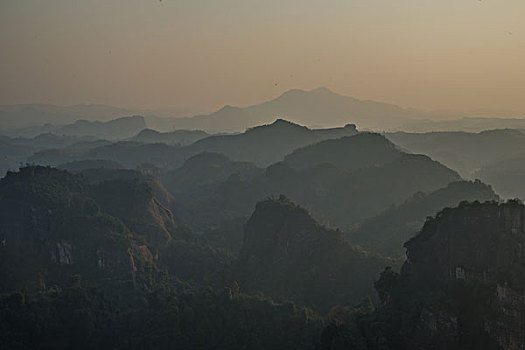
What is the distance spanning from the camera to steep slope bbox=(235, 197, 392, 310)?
163 ft

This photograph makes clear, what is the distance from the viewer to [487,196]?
6438cm

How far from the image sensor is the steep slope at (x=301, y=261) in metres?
49.8

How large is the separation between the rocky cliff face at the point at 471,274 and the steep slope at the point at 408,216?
2785 centimetres

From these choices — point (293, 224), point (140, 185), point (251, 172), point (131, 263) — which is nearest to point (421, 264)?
point (293, 224)

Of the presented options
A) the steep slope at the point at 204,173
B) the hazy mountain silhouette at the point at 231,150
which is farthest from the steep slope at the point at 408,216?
the hazy mountain silhouette at the point at 231,150

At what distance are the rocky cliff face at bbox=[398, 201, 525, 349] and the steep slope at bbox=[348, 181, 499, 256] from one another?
27850 millimetres

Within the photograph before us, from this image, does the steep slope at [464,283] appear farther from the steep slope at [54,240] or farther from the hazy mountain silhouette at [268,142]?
the hazy mountain silhouette at [268,142]

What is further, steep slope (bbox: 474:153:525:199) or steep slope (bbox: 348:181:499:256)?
steep slope (bbox: 474:153:525:199)

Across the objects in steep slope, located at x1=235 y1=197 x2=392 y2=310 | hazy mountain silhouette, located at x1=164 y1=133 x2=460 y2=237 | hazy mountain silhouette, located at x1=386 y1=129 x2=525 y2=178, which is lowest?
steep slope, located at x1=235 y1=197 x2=392 y2=310

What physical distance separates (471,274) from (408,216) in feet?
140

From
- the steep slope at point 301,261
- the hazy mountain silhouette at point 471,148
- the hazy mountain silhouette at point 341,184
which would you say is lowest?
the steep slope at point 301,261

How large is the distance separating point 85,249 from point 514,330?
47391 mm

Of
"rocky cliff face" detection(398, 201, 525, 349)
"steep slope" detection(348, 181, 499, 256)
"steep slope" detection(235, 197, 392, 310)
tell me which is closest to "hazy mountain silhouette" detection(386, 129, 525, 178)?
"steep slope" detection(348, 181, 499, 256)

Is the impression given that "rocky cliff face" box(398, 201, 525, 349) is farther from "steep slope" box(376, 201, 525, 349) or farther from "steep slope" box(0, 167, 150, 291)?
"steep slope" box(0, 167, 150, 291)
